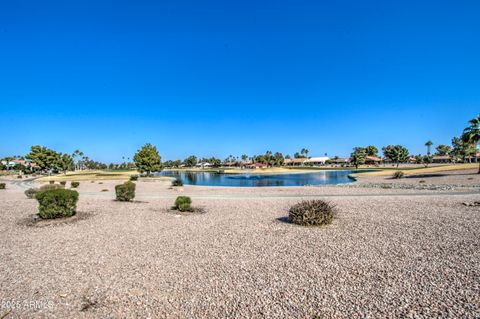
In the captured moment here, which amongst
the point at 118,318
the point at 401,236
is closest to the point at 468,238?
the point at 401,236

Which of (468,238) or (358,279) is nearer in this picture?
(358,279)

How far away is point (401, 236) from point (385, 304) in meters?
5.35

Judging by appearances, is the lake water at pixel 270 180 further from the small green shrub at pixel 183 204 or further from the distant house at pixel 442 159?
the distant house at pixel 442 159

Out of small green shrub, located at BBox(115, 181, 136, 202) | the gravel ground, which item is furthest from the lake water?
the gravel ground

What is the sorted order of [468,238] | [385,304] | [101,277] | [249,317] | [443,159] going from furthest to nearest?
[443,159] → [468,238] → [101,277] → [385,304] → [249,317]

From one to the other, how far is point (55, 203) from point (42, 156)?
209 feet

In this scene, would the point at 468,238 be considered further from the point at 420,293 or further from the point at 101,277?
the point at 101,277

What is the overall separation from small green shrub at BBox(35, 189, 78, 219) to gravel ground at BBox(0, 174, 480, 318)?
2.84ft

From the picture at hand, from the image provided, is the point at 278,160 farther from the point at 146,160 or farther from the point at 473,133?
the point at 473,133

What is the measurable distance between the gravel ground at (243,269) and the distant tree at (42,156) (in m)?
63.0

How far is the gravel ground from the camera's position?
15.5 feet

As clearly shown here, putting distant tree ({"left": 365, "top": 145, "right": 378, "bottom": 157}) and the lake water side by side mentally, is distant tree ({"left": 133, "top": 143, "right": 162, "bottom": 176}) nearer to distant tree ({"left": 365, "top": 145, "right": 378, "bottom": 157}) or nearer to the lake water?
the lake water

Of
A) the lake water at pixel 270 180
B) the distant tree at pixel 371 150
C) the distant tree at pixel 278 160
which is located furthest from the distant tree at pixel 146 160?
the distant tree at pixel 371 150

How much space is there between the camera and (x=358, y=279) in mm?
5723
